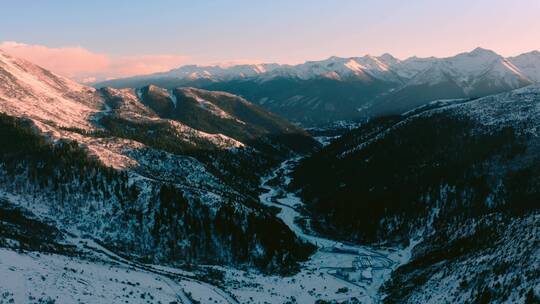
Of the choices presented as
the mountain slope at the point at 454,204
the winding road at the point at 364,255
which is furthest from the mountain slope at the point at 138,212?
the mountain slope at the point at 454,204

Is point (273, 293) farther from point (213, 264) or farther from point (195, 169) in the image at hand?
point (195, 169)

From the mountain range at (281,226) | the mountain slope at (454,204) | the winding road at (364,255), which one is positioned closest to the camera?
the mountain slope at (454,204)

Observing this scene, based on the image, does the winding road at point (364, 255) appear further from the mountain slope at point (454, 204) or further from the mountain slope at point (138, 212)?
the mountain slope at point (138, 212)

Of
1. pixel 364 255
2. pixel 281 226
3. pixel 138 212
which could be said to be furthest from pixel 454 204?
pixel 138 212

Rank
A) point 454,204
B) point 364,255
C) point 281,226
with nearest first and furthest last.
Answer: point 364,255 < point 454,204 < point 281,226

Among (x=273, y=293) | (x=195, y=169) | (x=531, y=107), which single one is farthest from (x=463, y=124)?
(x=273, y=293)

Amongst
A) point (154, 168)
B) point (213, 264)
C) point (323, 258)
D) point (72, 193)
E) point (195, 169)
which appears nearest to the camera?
point (213, 264)

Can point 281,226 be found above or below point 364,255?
above

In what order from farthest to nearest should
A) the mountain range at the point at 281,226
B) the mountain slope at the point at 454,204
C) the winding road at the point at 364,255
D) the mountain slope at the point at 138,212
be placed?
the mountain slope at the point at 138,212, the winding road at the point at 364,255, the mountain range at the point at 281,226, the mountain slope at the point at 454,204

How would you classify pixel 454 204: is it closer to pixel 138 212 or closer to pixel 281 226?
pixel 281 226

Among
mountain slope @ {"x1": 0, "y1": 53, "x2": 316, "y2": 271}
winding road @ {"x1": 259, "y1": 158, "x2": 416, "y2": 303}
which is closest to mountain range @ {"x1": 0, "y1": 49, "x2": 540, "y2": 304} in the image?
mountain slope @ {"x1": 0, "y1": 53, "x2": 316, "y2": 271}

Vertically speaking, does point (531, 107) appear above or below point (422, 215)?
above
